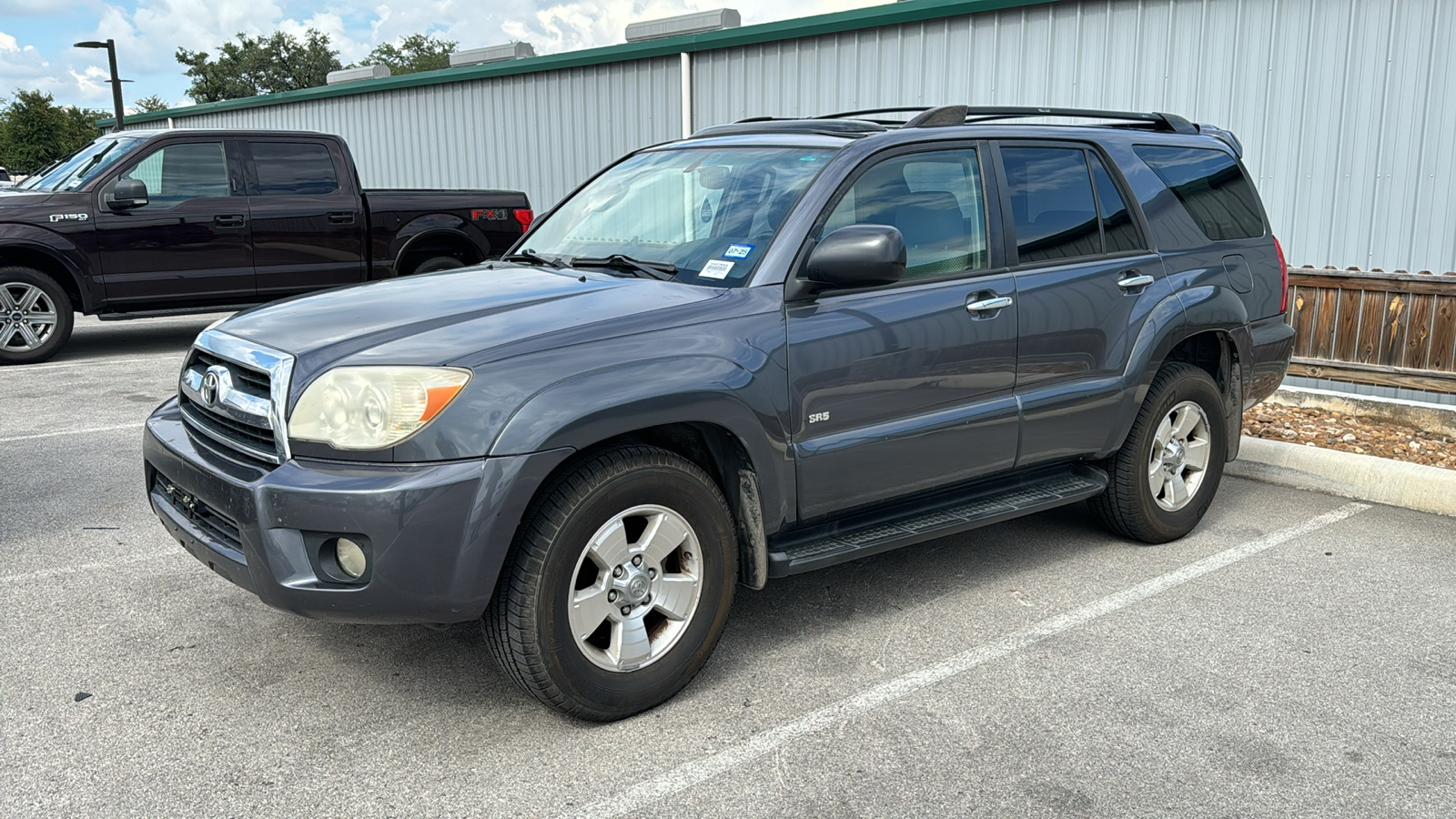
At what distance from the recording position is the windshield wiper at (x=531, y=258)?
438 centimetres

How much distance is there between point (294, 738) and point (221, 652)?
30.0 inches

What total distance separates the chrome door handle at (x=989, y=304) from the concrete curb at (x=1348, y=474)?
9.46 ft

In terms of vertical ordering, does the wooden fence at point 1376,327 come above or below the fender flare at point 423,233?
below

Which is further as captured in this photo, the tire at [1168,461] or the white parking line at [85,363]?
the white parking line at [85,363]

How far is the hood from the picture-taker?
3260mm

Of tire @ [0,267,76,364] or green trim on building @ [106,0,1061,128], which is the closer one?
tire @ [0,267,76,364]

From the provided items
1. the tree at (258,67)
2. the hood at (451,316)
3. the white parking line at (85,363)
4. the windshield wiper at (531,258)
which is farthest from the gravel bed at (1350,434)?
the tree at (258,67)

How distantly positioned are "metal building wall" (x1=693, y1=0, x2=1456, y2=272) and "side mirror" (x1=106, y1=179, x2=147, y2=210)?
7275 mm

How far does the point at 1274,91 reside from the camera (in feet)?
29.3

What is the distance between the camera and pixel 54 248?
32.1 feet

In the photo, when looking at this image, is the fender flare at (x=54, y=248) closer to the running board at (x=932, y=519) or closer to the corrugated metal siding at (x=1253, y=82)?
the corrugated metal siding at (x=1253, y=82)

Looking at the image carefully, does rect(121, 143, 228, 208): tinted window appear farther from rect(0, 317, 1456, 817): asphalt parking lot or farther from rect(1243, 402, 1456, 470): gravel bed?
rect(1243, 402, 1456, 470): gravel bed

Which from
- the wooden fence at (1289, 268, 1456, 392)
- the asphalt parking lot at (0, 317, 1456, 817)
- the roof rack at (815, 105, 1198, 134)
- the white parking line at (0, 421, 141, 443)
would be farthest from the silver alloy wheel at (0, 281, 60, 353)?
the wooden fence at (1289, 268, 1456, 392)

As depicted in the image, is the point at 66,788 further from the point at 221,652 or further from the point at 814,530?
the point at 814,530
